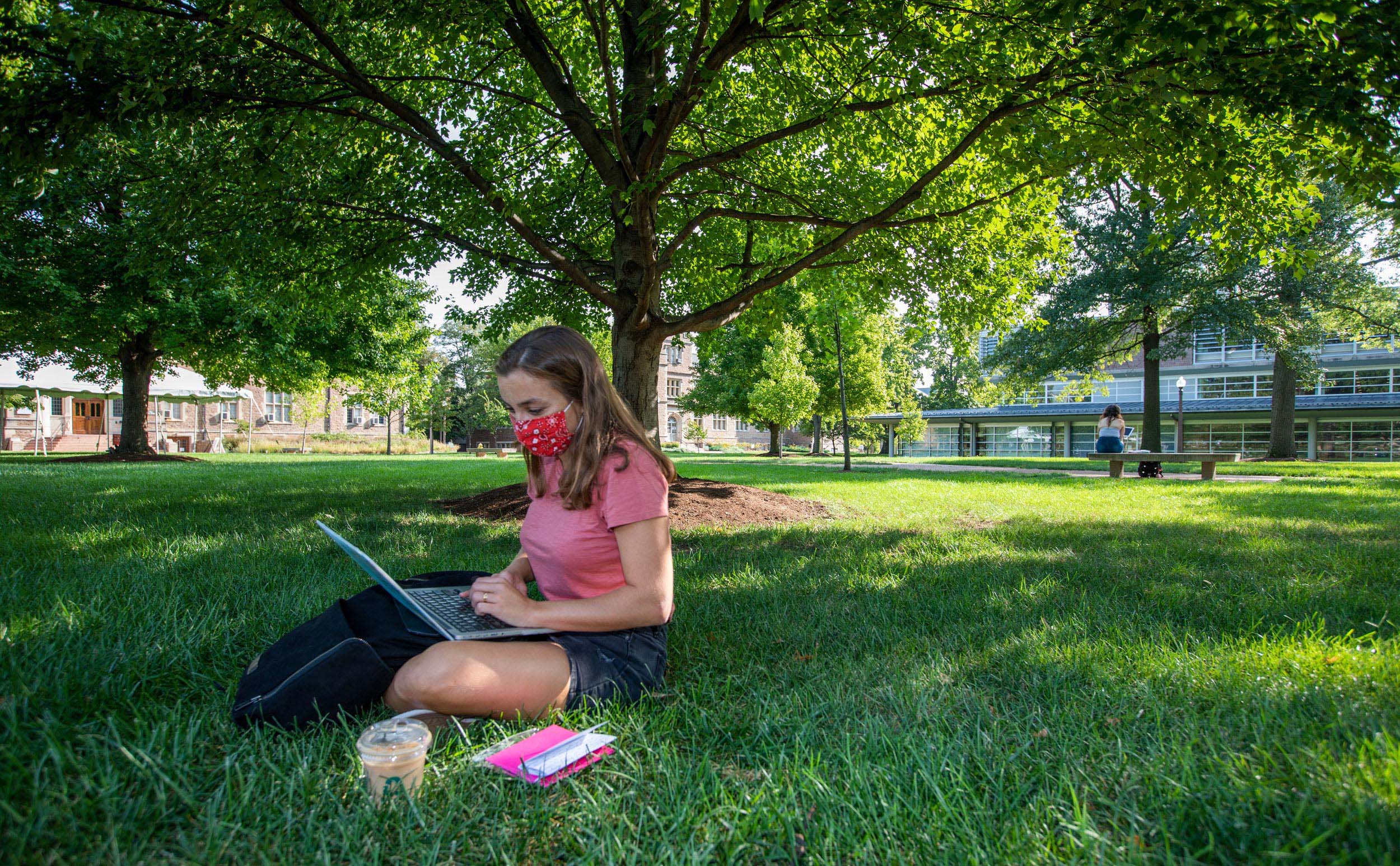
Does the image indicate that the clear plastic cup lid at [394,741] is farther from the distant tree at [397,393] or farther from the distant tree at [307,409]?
the distant tree at [307,409]

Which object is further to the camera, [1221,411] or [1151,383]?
[1221,411]

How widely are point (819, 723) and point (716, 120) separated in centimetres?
820

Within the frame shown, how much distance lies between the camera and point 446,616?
7.80ft

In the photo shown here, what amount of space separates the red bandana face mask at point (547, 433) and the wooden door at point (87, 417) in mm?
49431

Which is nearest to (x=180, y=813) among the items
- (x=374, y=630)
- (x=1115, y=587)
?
(x=374, y=630)

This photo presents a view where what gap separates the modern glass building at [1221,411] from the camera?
3269cm

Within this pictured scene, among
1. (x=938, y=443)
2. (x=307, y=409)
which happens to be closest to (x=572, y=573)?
(x=307, y=409)

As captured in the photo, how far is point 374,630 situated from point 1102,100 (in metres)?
6.00

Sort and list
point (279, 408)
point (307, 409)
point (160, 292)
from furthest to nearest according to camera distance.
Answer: point (279, 408) < point (307, 409) < point (160, 292)

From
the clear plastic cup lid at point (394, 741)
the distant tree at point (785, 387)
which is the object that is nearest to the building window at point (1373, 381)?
the distant tree at point (785, 387)

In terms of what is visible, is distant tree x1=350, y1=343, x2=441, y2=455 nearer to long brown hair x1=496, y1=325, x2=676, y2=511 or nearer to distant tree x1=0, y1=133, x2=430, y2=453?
distant tree x1=0, y1=133, x2=430, y2=453

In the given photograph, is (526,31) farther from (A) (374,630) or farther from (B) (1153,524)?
(B) (1153,524)

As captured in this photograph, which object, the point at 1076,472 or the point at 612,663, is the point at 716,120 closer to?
the point at 612,663

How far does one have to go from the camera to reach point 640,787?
1.91 m
